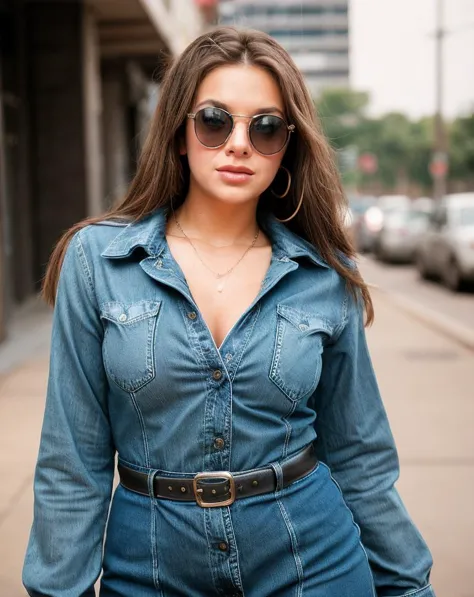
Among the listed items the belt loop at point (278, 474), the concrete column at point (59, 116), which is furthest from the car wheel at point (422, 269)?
the belt loop at point (278, 474)

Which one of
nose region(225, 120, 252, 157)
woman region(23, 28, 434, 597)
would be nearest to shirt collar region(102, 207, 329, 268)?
woman region(23, 28, 434, 597)

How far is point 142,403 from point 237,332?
24 cm

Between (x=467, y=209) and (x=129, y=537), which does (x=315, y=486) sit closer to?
(x=129, y=537)

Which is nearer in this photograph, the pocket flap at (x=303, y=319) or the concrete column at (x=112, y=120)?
the pocket flap at (x=303, y=319)

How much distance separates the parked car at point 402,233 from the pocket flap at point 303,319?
21049mm

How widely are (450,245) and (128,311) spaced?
600 inches

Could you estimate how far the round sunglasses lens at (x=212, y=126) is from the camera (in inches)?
77.5

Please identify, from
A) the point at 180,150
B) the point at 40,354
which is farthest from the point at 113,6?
the point at 180,150

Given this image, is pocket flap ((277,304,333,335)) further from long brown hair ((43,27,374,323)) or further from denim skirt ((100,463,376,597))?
denim skirt ((100,463,376,597))

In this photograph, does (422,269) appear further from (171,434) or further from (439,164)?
(171,434)

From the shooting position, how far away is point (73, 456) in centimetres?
183

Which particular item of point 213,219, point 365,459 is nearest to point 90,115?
point 213,219

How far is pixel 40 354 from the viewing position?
30.3 feet

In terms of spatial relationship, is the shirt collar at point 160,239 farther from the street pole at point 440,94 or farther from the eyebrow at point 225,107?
the street pole at point 440,94
